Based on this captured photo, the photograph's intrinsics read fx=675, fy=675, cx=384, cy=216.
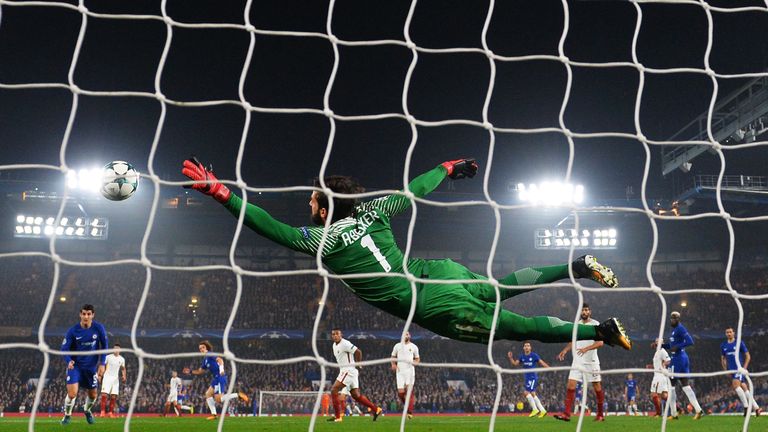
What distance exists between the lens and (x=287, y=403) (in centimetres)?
2070

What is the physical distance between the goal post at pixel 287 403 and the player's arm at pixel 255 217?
51.9 feet

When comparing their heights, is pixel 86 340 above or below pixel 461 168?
below

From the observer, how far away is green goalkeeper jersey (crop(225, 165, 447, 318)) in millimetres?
4379

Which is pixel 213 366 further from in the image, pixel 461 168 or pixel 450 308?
pixel 450 308

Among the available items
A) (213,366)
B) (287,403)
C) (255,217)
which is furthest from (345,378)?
(287,403)

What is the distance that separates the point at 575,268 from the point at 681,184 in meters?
26.8

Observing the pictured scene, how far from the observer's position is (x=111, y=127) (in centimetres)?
2700

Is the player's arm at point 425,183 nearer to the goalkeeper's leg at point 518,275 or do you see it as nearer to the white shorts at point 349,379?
the goalkeeper's leg at point 518,275

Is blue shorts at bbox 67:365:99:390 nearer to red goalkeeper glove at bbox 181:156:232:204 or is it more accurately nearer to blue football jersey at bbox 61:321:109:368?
blue football jersey at bbox 61:321:109:368

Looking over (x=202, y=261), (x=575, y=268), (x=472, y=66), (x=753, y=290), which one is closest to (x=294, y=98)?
(x=472, y=66)

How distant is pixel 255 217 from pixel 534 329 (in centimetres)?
205

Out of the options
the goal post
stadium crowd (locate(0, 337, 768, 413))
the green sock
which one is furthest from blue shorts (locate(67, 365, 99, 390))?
stadium crowd (locate(0, 337, 768, 413))

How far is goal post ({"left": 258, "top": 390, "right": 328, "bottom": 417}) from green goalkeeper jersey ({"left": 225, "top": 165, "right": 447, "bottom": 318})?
15714mm

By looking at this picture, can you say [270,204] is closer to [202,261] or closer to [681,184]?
[202,261]
